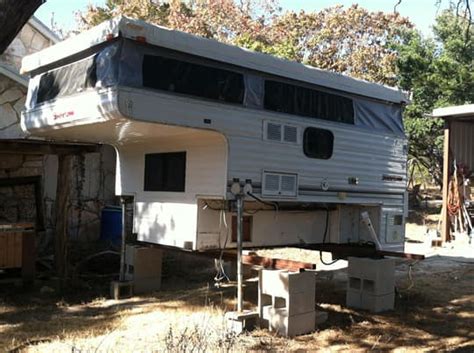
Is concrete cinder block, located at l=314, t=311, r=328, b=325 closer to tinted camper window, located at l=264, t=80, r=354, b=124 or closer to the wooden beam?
tinted camper window, located at l=264, t=80, r=354, b=124

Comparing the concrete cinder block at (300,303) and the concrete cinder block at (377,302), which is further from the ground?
the concrete cinder block at (300,303)

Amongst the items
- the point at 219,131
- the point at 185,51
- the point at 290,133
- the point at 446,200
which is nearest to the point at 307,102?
the point at 290,133

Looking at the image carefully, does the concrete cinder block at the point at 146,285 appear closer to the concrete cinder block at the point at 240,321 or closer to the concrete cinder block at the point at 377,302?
the concrete cinder block at the point at 240,321

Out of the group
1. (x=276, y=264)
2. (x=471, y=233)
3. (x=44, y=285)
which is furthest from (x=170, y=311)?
(x=471, y=233)

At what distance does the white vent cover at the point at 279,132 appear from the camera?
21.9 ft

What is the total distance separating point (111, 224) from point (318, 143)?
6001 millimetres

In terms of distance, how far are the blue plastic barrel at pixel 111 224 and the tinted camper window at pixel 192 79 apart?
6.08 m

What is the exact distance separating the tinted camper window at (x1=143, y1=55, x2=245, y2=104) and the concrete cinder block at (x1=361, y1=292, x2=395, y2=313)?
3104 mm

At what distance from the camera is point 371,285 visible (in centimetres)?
752

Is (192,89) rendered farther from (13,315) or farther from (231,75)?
(13,315)

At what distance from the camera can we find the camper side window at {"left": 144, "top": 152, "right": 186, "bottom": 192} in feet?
22.8

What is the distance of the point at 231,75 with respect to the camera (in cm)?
638

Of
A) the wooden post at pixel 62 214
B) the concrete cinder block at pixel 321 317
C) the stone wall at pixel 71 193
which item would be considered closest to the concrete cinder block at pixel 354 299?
the concrete cinder block at pixel 321 317

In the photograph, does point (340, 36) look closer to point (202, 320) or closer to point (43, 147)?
point (43, 147)
